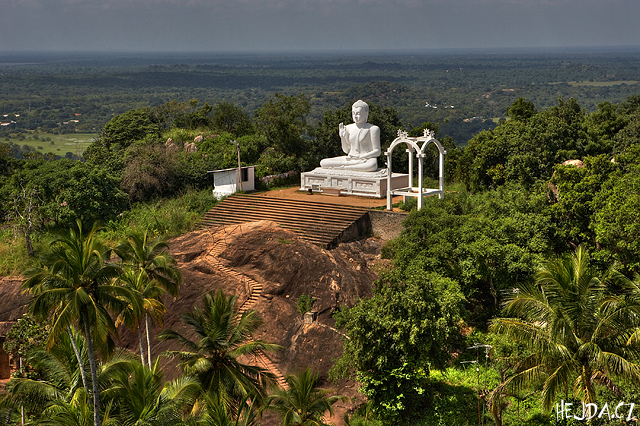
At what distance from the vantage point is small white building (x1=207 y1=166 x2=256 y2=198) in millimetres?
35781

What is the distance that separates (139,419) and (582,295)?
11.0m

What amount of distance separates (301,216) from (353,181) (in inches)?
157

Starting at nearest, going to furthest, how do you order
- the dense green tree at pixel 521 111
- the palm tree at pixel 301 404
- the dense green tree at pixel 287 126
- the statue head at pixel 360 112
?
the palm tree at pixel 301 404, the statue head at pixel 360 112, the dense green tree at pixel 521 111, the dense green tree at pixel 287 126

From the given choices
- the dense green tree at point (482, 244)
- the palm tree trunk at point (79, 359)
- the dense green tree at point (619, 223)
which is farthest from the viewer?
the dense green tree at point (482, 244)

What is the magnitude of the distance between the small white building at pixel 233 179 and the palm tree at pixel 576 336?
796 inches

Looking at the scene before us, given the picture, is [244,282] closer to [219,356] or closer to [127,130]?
[219,356]

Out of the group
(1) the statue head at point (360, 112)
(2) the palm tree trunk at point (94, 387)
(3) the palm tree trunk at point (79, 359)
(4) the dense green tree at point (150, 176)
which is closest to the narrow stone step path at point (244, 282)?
(4) the dense green tree at point (150, 176)

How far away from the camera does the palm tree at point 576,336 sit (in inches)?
632

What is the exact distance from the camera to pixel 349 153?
36.1 meters

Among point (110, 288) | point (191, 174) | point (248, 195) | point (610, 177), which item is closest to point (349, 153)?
point (248, 195)

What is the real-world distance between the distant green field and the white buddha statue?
86.6 m

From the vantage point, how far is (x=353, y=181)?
112ft

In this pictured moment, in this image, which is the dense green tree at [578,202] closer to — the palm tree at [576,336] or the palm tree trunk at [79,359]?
the palm tree at [576,336]

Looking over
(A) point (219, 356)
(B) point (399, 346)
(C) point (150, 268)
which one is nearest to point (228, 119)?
(C) point (150, 268)
